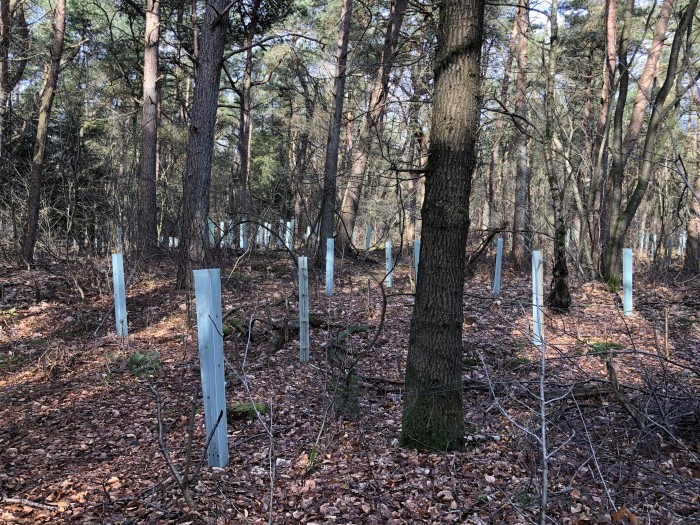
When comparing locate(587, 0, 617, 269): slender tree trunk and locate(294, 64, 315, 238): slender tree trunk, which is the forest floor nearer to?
locate(294, 64, 315, 238): slender tree trunk

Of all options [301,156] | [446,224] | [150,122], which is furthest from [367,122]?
[446,224]

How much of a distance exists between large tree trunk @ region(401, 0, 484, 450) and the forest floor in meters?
0.30

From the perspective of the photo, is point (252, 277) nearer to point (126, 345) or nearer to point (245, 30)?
point (126, 345)

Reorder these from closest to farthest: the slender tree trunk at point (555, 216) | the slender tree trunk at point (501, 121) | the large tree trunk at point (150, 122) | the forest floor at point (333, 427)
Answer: the forest floor at point (333, 427) < the slender tree trunk at point (555, 216) < the slender tree trunk at point (501, 121) < the large tree trunk at point (150, 122)

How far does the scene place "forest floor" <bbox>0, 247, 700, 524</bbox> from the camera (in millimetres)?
2758

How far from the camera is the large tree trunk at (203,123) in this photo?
303 inches

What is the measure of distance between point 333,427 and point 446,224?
2.02 meters

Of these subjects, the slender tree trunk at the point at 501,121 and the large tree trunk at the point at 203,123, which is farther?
the slender tree trunk at the point at 501,121

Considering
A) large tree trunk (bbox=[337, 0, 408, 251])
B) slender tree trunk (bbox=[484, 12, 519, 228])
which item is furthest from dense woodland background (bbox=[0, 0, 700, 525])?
slender tree trunk (bbox=[484, 12, 519, 228])

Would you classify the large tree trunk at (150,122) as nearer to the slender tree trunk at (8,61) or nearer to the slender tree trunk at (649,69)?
the slender tree trunk at (8,61)

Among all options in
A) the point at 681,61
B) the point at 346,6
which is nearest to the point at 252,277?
the point at 346,6

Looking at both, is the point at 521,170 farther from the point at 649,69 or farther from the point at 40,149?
the point at 40,149

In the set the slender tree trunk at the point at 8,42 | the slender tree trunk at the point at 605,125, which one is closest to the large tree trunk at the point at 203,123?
the slender tree trunk at the point at 8,42

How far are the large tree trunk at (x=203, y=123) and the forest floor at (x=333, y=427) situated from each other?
61.7 inches
